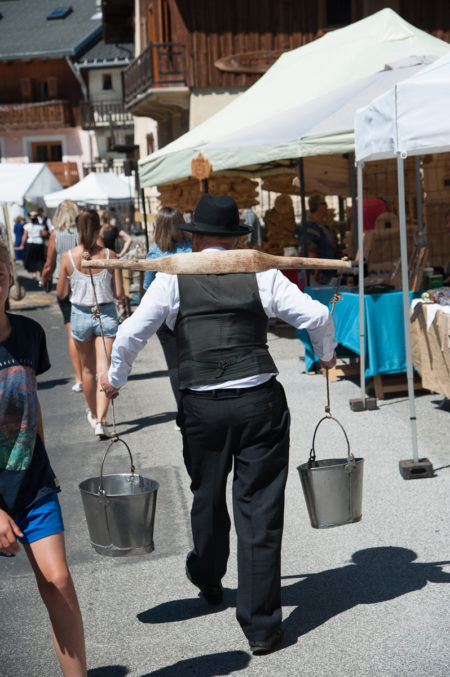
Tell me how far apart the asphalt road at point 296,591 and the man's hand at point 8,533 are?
3.26ft

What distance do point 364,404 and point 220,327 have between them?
4498 mm

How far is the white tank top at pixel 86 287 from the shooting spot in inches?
301

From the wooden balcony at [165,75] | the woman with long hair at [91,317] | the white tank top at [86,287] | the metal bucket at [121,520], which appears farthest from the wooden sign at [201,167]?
the wooden balcony at [165,75]

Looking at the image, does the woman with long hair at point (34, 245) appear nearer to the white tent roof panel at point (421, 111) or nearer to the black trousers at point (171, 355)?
the black trousers at point (171, 355)

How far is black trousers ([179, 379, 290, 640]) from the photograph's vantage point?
146 inches

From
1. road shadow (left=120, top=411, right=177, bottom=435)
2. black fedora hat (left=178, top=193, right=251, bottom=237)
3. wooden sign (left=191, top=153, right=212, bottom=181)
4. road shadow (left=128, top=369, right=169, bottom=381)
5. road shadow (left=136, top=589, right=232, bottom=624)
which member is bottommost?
road shadow (left=128, top=369, right=169, bottom=381)

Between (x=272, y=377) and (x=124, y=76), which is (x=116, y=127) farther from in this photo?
(x=272, y=377)

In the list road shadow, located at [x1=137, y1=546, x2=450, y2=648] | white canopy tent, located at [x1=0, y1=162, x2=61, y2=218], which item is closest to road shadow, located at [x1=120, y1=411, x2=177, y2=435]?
road shadow, located at [x1=137, y1=546, x2=450, y2=648]

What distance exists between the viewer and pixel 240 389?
3691 mm

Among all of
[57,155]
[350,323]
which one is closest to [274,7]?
[350,323]

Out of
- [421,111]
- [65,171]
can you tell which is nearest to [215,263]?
[421,111]

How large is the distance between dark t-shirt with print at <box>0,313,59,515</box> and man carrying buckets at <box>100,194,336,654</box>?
0.66 metres

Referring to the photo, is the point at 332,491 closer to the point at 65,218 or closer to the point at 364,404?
the point at 364,404

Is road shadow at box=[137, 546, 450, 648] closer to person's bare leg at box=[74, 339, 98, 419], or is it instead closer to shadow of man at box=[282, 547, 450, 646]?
shadow of man at box=[282, 547, 450, 646]
